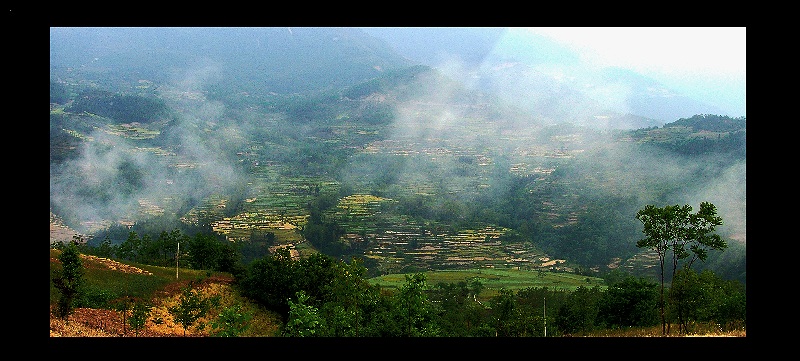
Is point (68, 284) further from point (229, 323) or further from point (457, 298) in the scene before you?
point (457, 298)

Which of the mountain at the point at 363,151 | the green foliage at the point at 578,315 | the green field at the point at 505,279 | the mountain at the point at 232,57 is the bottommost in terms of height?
the green foliage at the point at 578,315

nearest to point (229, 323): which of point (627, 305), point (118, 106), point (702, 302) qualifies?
A: point (702, 302)

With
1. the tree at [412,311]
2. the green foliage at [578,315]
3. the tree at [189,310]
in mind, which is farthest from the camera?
the green foliage at [578,315]

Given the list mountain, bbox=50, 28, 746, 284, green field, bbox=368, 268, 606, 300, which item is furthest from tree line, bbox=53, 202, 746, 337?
mountain, bbox=50, 28, 746, 284

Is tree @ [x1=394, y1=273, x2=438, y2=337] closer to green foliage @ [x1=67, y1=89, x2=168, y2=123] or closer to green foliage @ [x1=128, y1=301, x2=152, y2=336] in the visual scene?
green foliage @ [x1=128, y1=301, x2=152, y2=336]

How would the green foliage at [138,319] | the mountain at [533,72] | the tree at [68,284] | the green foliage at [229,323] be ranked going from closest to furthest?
1. the tree at [68,284]
2. the green foliage at [229,323]
3. the green foliage at [138,319]
4. the mountain at [533,72]

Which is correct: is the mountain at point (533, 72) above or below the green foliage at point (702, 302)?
above

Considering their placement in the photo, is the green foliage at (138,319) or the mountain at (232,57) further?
the mountain at (232,57)

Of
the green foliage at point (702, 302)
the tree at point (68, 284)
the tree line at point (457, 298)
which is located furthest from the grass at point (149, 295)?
the green foliage at point (702, 302)

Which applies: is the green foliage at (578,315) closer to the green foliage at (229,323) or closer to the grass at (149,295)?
the grass at (149,295)
